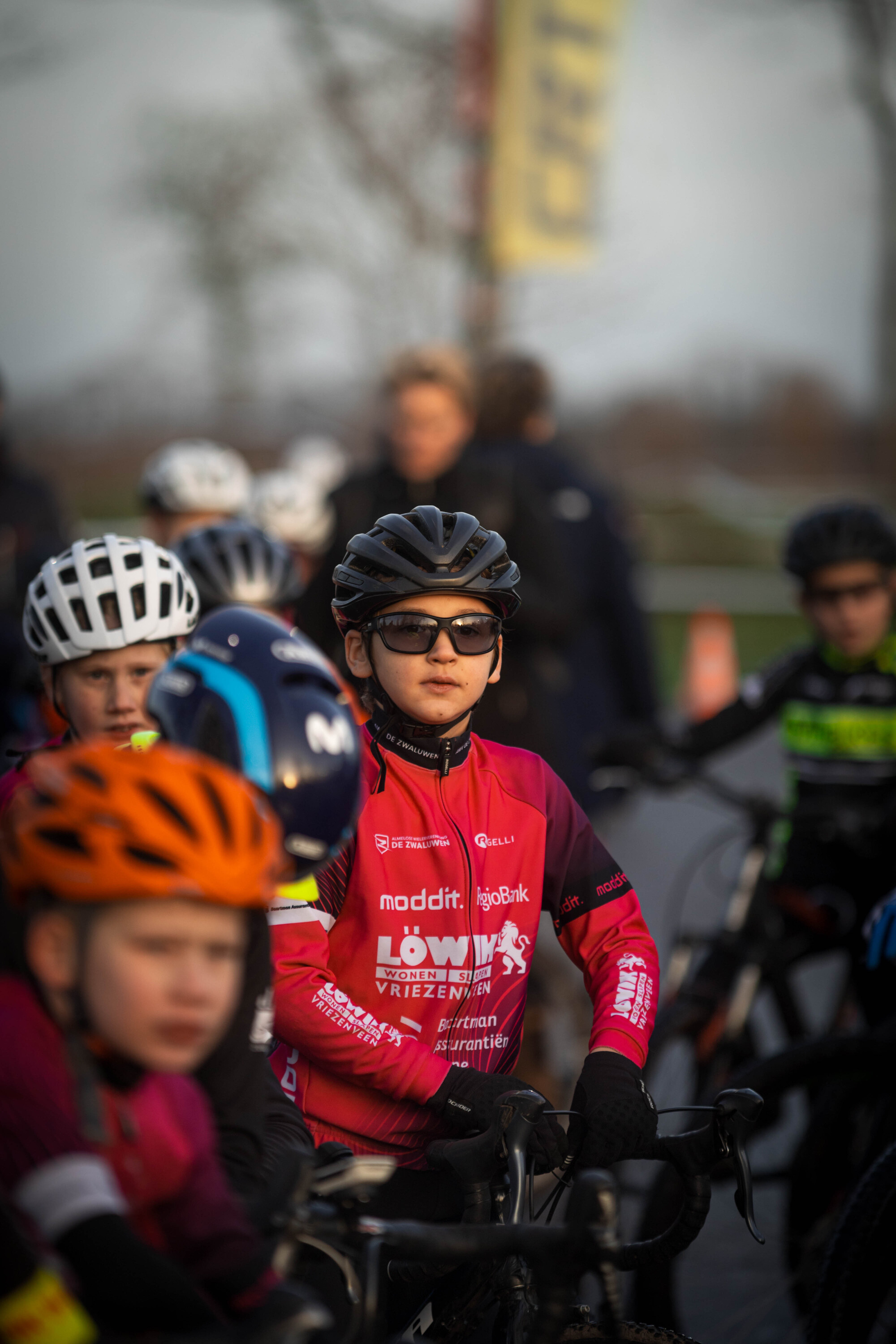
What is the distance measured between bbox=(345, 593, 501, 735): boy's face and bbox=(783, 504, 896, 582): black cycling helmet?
235cm

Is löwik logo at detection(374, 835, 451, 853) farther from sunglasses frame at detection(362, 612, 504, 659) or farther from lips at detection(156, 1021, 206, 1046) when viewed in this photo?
lips at detection(156, 1021, 206, 1046)

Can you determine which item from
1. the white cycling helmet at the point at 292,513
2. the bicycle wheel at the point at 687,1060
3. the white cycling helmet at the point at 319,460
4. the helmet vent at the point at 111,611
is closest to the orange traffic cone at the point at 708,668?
the white cycling helmet at the point at 319,460

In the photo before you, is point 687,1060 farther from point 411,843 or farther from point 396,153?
point 396,153

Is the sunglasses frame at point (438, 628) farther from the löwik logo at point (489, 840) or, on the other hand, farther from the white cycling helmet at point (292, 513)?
the white cycling helmet at point (292, 513)

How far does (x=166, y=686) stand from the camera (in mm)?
2027

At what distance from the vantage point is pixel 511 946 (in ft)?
8.32

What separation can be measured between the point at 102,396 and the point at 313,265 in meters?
3.13

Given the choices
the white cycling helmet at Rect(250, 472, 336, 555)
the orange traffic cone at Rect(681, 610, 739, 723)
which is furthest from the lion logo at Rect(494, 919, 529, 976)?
the orange traffic cone at Rect(681, 610, 739, 723)

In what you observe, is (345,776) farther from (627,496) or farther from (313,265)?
(627,496)

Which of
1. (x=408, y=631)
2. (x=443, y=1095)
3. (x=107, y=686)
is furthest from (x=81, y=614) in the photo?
(x=443, y=1095)

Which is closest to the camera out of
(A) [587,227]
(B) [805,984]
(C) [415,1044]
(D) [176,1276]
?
(D) [176,1276]

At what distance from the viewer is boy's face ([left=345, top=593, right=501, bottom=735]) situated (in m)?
2.49

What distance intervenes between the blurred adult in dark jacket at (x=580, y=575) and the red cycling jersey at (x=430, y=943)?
353 cm

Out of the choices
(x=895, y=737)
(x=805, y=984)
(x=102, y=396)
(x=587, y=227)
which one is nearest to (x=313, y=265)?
(x=102, y=396)
